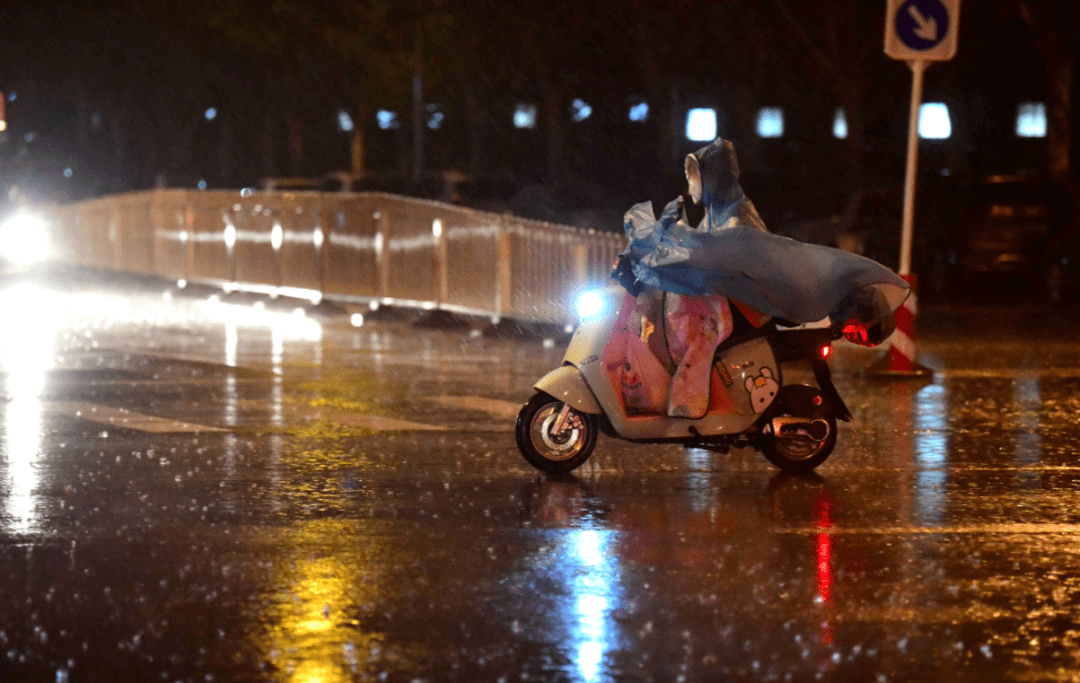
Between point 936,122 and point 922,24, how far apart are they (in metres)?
38.4

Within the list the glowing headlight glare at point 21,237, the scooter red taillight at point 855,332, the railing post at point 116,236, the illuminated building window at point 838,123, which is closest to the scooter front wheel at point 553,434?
the scooter red taillight at point 855,332

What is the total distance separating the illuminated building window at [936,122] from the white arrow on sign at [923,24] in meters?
37.9

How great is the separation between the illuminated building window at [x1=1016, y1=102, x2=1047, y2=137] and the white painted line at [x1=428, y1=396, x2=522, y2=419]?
140 ft

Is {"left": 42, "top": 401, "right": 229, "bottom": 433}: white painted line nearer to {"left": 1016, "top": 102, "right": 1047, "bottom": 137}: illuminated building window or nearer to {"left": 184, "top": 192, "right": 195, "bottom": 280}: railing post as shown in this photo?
{"left": 184, "top": 192, "right": 195, "bottom": 280}: railing post

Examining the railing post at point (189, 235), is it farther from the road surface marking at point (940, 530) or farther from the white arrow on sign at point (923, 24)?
the road surface marking at point (940, 530)

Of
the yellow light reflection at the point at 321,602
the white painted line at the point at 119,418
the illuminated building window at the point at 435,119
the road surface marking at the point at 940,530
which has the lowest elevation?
the yellow light reflection at the point at 321,602

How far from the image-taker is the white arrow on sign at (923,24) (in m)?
13.7

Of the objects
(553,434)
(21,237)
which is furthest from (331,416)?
(21,237)

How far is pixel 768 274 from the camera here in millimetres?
8336

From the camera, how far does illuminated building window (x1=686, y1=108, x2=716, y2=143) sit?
174 feet

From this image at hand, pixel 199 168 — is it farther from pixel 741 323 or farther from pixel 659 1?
pixel 741 323

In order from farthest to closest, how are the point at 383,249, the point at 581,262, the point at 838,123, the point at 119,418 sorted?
the point at 838,123
the point at 383,249
the point at 581,262
the point at 119,418

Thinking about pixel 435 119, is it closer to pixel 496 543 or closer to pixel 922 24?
pixel 922 24

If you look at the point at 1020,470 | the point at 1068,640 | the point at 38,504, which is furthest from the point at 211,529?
the point at 1020,470
